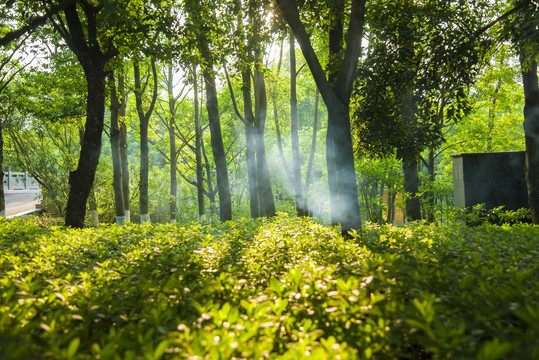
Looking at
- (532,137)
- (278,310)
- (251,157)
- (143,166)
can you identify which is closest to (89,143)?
(143,166)

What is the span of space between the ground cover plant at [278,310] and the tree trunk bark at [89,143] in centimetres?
595

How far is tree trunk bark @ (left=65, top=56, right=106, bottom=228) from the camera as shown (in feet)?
32.6

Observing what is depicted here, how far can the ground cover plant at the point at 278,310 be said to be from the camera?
1.97m

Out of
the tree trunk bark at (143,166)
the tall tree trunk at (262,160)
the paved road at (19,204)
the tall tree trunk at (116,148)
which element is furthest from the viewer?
the paved road at (19,204)

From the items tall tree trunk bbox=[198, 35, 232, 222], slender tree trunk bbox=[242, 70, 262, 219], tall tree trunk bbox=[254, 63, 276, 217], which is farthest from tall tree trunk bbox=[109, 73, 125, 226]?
tall tree trunk bbox=[254, 63, 276, 217]

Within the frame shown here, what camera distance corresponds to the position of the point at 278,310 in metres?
2.44

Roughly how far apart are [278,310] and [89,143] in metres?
9.12

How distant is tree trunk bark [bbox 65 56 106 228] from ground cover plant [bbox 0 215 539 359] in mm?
5953

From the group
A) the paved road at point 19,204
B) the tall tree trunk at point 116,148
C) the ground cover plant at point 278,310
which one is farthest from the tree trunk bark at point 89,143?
the paved road at point 19,204

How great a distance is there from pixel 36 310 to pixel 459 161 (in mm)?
14155

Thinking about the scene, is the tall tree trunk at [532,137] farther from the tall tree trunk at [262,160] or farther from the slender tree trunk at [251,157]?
the slender tree trunk at [251,157]

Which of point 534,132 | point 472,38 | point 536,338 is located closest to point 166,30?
point 472,38

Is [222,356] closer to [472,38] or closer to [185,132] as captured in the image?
[472,38]

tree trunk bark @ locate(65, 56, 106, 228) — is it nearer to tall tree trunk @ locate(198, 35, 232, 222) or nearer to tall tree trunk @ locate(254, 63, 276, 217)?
tall tree trunk @ locate(198, 35, 232, 222)
